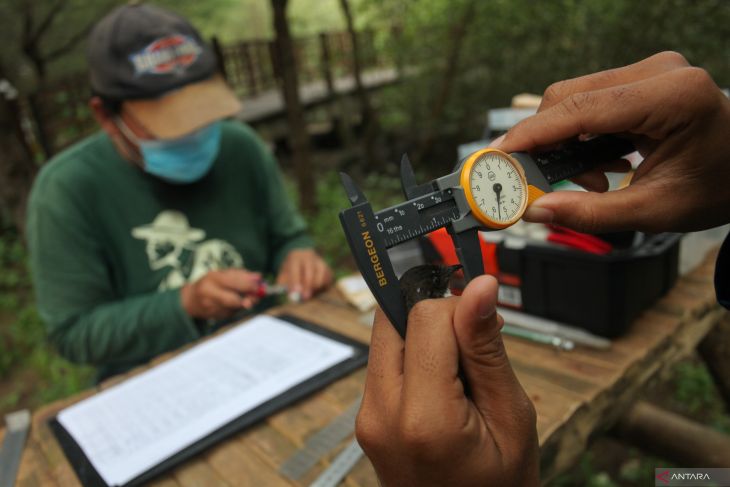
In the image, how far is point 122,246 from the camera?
69.8 inches

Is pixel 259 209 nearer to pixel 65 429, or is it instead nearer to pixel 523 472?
pixel 65 429

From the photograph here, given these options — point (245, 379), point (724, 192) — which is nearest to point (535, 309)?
point (724, 192)

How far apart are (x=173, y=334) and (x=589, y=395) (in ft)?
4.08

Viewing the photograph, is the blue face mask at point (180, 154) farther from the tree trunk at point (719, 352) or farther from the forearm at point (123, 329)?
the tree trunk at point (719, 352)

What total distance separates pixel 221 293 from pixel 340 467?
2.46ft

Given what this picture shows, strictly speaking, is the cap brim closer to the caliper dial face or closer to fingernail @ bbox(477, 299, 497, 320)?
the caliper dial face

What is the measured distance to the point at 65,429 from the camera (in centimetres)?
114

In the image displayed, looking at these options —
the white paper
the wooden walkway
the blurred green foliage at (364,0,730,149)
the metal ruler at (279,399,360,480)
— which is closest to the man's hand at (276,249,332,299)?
the white paper

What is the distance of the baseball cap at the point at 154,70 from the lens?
1.63 m

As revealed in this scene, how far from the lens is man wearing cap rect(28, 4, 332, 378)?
1627mm

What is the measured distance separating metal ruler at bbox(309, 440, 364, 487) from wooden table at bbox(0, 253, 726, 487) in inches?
0.6

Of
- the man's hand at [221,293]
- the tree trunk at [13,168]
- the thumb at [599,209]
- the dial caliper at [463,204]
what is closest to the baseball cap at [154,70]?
the man's hand at [221,293]

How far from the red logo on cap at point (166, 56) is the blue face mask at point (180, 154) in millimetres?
212

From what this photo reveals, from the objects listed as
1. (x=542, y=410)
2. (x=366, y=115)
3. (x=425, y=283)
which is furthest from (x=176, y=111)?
(x=366, y=115)
